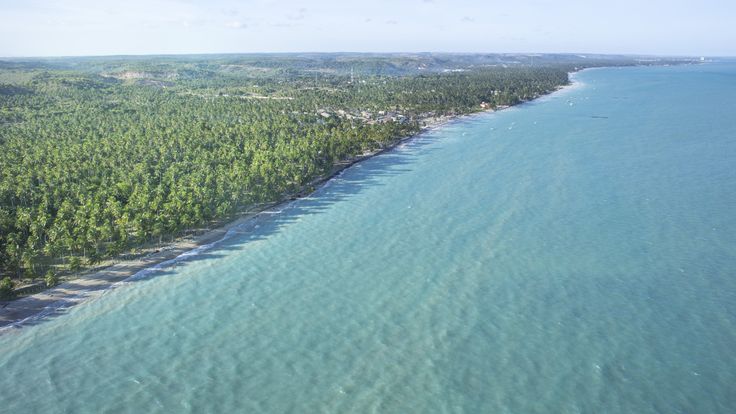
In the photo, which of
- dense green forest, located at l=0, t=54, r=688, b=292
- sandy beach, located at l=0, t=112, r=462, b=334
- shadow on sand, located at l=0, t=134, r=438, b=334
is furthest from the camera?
dense green forest, located at l=0, t=54, r=688, b=292

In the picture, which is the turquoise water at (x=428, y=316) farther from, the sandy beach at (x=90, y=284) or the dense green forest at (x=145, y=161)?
the dense green forest at (x=145, y=161)

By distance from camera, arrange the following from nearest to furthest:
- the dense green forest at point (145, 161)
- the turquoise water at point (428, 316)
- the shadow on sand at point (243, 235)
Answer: the turquoise water at point (428, 316) < the shadow on sand at point (243, 235) < the dense green forest at point (145, 161)

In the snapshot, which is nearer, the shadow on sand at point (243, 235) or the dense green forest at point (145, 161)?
the shadow on sand at point (243, 235)

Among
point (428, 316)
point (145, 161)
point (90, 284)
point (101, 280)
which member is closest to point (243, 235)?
point (101, 280)

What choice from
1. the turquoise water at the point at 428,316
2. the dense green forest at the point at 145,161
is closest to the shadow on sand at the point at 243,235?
the turquoise water at the point at 428,316

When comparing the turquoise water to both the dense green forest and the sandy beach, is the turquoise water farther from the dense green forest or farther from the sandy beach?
the dense green forest

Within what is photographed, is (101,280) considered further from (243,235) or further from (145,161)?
(145,161)

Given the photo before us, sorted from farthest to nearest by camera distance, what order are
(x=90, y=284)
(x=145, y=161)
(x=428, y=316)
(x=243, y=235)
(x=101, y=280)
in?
(x=145, y=161), (x=243, y=235), (x=101, y=280), (x=90, y=284), (x=428, y=316)

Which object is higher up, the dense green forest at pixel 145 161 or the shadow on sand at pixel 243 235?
the dense green forest at pixel 145 161

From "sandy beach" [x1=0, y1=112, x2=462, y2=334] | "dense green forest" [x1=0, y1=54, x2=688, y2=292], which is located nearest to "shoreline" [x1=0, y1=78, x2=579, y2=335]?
"sandy beach" [x1=0, y1=112, x2=462, y2=334]
